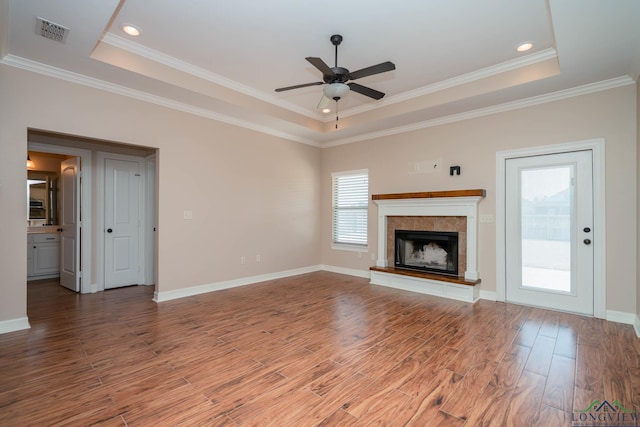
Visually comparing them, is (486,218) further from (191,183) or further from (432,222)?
(191,183)

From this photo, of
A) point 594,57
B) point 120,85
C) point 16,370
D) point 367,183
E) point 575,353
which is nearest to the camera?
point 16,370

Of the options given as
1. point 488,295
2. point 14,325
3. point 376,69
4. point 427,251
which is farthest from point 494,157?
point 14,325

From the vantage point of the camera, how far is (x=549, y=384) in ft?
7.30

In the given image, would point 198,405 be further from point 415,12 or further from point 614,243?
point 614,243

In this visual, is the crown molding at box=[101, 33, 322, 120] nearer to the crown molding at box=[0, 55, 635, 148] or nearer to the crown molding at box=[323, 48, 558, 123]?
the crown molding at box=[0, 55, 635, 148]

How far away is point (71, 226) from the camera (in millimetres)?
4898

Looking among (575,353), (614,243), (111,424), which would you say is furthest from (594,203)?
(111,424)

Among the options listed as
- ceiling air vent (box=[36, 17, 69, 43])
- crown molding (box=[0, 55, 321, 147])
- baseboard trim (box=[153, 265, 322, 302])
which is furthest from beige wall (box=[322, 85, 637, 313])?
ceiling air vent (box=[36, 17, 69, 43])

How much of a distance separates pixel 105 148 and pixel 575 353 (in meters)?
6.76

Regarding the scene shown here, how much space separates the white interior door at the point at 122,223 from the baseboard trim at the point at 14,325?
1771 millimetres

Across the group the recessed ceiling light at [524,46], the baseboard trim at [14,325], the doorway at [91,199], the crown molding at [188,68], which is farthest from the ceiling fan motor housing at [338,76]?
the baseboard trim at [14,325]

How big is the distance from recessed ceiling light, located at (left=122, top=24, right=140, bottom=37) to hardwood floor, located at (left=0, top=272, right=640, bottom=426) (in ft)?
10.5

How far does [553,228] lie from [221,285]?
16.3 ft

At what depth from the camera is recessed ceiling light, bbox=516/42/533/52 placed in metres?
3.32
